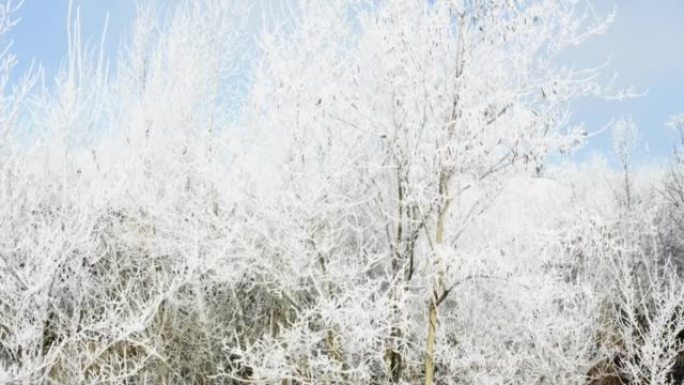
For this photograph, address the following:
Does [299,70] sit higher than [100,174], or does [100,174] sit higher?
[299,70]

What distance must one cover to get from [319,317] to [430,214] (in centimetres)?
294

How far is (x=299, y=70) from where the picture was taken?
12.2m

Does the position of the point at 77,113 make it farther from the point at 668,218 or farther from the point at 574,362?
the point at 668,218

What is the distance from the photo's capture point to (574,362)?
15.4 metres

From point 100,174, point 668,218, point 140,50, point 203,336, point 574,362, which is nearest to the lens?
point 100,174

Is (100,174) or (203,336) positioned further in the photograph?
(203,336)

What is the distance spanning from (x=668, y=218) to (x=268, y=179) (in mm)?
25584

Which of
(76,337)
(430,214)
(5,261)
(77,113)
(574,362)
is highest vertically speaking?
(77,113)

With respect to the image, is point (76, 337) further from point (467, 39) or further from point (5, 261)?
point (467, 39)

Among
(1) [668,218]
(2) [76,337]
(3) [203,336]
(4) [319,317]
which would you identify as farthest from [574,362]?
(1) [668,218]

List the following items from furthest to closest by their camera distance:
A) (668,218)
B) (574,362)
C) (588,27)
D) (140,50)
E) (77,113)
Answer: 1. (668,218)
2. (140,50)
3. (574,362)
4. (77,113)
5. (588,27)

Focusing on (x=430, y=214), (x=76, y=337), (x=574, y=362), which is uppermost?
(x=430, y=214)

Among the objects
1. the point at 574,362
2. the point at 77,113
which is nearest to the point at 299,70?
the point at 77,113

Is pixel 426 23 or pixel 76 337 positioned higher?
pixel 426 23
